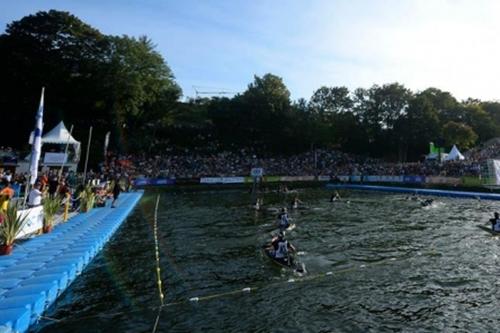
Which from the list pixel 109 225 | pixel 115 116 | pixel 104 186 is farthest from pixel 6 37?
pixel 109 225

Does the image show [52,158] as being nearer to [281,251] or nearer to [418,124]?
[281,251]

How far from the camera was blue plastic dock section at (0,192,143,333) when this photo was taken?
9.89 metres

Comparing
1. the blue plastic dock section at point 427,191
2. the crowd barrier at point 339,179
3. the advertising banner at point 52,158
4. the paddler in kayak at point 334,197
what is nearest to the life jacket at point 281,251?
the paddler in kayak at point 334,197

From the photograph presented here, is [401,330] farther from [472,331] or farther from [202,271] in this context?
[202,271]

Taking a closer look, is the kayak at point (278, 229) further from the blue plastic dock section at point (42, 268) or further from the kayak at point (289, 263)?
the blue plastic dock section at point (42, 268)

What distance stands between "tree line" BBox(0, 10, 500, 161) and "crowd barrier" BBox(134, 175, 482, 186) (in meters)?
16.5

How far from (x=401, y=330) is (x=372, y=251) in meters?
9.12

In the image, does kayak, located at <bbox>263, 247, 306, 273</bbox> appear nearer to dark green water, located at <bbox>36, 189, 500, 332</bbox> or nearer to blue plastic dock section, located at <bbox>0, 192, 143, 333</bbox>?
dark green water, located at <bbox>36, 189, 500, 332</bbox>

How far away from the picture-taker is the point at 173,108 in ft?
270

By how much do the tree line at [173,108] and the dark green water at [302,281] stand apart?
158ft

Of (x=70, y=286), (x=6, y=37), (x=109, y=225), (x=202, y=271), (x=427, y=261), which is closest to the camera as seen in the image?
(x=70, y=286)

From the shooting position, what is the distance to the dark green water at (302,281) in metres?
11.4

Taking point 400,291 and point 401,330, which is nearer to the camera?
point 401,330

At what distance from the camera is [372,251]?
19750 millimetres
